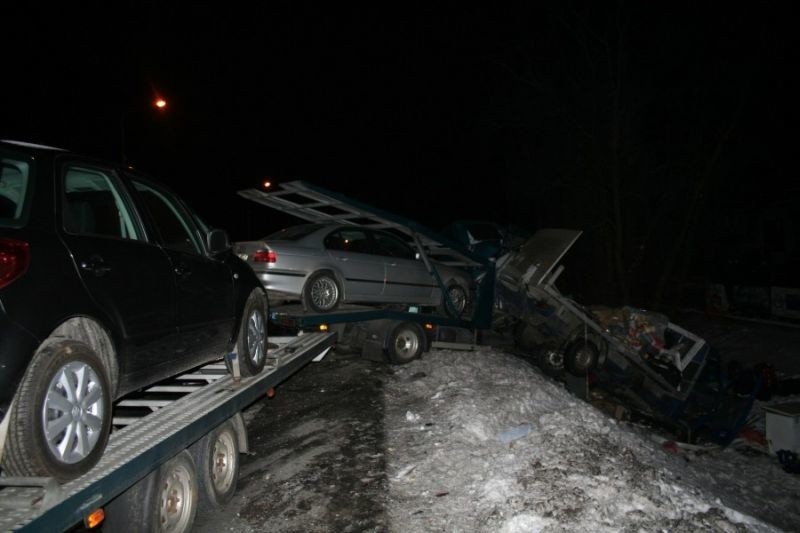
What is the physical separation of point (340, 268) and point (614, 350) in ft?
20.4

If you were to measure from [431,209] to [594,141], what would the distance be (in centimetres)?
3462

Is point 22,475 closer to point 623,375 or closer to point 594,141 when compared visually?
point 623,375

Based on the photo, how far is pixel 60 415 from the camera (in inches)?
107

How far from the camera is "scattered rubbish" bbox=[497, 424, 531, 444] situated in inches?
232

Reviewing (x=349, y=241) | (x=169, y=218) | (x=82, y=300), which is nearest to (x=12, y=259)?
(x=82, y=300)

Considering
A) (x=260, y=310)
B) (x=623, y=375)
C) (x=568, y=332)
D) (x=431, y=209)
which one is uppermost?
(x=431, y=209)

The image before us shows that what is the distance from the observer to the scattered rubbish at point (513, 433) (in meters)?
5.89

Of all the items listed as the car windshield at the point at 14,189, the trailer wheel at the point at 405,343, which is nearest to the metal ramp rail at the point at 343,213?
the trailer wheel at the point at 405,343

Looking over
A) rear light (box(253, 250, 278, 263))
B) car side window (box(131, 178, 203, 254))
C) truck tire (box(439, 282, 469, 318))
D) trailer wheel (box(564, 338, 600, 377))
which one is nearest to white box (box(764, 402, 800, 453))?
trailer wheel (box(564, 338, 600, 377))

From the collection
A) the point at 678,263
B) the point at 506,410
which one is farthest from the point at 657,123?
the point at 506,410

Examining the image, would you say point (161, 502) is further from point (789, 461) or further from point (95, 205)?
point (789, 461)

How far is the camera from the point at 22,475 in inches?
100

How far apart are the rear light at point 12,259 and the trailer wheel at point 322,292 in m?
5.40

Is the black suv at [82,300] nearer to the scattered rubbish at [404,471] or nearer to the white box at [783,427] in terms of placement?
the scattered rubbish at [404,471]
